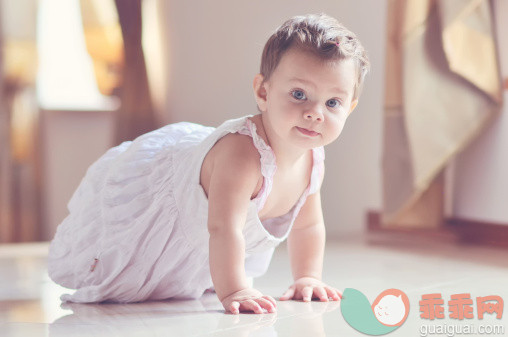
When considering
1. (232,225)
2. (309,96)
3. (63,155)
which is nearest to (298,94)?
(309,96)

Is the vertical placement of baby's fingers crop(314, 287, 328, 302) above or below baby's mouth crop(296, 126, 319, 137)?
below

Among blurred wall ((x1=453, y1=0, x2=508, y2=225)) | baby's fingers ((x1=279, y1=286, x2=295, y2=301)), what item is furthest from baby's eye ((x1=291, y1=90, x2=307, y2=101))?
blurred wall ((x1=453, y1=0, x2=508, y2=225))

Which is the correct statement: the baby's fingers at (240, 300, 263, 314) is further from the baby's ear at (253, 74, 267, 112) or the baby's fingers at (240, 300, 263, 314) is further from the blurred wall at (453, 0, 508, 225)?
the blurred wall at (453, 0, 508, 225)

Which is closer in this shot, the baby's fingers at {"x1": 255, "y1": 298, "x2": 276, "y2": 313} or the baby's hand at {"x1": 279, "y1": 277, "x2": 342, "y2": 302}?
the baby's fingers at {"x1": 255, "y1": 298, "x2": 276, "y2": 313}

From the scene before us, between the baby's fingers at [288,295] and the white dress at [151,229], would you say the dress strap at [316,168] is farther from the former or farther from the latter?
the baby's fingers at [288,295]

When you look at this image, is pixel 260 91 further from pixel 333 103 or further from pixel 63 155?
pixel 63 155

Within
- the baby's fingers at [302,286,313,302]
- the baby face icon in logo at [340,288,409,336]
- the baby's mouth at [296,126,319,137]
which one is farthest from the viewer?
the baby's fingers at [302,286,313,302]

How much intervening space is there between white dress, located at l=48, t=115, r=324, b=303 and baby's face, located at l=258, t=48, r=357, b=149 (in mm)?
98

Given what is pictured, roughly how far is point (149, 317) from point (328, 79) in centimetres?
47

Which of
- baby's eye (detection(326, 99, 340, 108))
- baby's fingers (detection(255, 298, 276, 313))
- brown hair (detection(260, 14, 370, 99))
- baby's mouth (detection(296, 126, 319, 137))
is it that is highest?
brown hair (detection(260, 14, 370, 99))

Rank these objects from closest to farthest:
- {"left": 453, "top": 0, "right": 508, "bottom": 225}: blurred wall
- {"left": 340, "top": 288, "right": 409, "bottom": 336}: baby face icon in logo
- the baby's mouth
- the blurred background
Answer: {"left": 340, "top": 288, "right": 409, "bottom": 336}: baby face icon in logo → the baby's mouth → {"left": 453, "top": 0, "right": 508, "bottom": 225}: blurred wall → the blurred background

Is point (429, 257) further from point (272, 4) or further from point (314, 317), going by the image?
point (272, 4)

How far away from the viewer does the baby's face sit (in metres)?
1.13

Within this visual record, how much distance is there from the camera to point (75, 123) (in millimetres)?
2576
